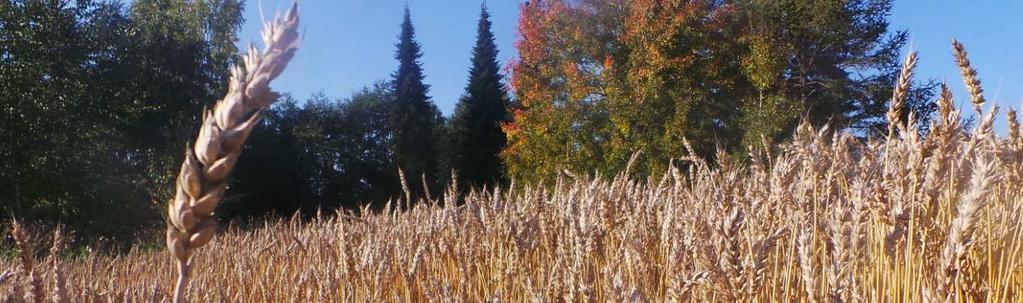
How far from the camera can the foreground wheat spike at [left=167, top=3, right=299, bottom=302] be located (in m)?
0.61

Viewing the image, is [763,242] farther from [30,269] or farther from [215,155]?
[30,269]

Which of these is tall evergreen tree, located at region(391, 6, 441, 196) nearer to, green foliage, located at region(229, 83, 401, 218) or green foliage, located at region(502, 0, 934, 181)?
green foliage, located at region(229, 83, 401, 218)

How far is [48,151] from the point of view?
16.0 meters

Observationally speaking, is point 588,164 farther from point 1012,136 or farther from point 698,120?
point 1012,136

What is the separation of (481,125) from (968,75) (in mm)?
30185

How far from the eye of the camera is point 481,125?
3188cm

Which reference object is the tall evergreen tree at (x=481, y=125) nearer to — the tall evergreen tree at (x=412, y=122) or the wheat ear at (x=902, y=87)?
the tall evergreen tree at (x=412, y=122)

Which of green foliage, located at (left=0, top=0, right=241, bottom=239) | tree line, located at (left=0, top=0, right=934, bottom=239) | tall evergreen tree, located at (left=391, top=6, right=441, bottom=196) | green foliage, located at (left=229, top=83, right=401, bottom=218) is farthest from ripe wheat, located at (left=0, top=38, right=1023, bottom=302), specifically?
tall evergreen tree, located at (left=391, top=6, right=441, bottom=196)

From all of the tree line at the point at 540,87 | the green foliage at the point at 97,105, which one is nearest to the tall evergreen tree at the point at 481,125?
the tree line at the point at 540,87

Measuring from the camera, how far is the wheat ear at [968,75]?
178cm

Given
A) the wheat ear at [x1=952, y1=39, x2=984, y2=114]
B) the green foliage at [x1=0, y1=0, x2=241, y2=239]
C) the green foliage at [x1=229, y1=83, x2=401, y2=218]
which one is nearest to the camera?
the wheat ear at [x1=952, y1=39, x2=984, y2=114]

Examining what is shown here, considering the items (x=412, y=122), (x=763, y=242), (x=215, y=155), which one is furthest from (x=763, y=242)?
(x=412, y=122)

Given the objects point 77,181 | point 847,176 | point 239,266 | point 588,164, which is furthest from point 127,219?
point 847,176

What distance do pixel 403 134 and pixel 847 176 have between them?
28.9 metres
